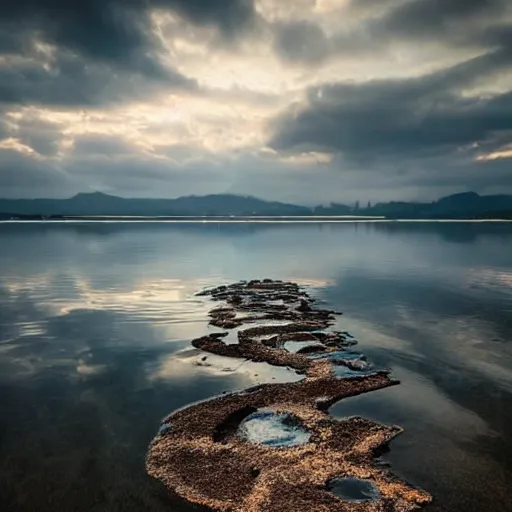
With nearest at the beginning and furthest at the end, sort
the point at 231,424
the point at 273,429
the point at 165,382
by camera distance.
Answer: the point at 273,429 → the point at 231,424 → the point at 165,382

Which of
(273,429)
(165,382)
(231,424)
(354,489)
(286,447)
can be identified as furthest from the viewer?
(165,382)

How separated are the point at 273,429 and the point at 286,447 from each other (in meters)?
1.29

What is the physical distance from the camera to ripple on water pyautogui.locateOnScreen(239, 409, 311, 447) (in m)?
15.1

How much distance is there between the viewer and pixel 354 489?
41.2 ft

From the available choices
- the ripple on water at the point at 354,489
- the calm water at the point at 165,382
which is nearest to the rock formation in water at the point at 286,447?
the ripple on water at the point at 354,489

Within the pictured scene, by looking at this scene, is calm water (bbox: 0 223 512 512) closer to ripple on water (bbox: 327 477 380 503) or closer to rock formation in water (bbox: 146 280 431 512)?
rock formation in water (bbox: 146 280 431 512)

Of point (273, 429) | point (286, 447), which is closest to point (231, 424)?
point (273, 429)

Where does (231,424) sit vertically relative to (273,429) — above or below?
below

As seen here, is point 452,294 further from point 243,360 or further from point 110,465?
point 110,465

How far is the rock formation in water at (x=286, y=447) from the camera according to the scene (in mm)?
12133

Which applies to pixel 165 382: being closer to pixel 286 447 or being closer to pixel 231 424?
pixel 231 424

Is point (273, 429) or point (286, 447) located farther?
point (273, 429)

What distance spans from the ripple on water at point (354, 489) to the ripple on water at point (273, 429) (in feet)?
7.45

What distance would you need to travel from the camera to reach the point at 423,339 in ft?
93.2
